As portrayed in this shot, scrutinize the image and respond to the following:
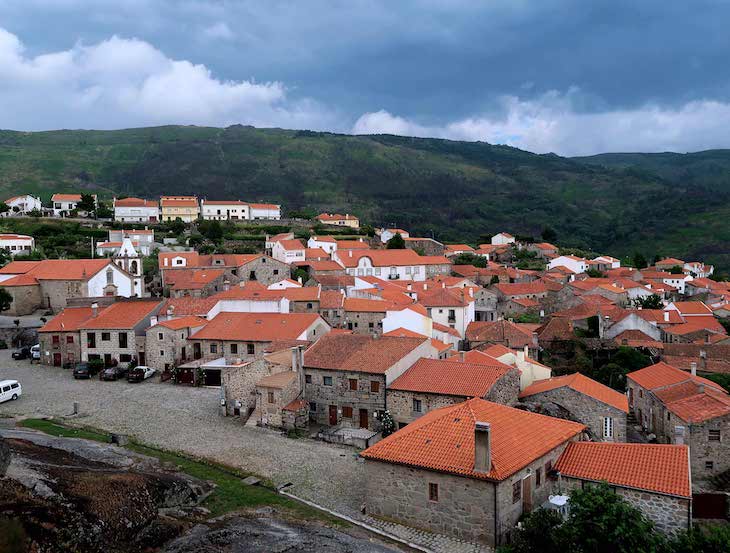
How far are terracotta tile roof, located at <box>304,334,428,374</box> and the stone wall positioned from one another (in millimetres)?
328

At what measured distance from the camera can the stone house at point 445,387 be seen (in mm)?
25391

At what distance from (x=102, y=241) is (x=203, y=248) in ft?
45.1

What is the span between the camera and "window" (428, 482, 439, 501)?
17344 mm

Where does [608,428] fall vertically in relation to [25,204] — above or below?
below

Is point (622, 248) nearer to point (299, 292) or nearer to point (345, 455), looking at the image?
point (299, 292)

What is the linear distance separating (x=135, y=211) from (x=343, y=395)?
79601 millimetres

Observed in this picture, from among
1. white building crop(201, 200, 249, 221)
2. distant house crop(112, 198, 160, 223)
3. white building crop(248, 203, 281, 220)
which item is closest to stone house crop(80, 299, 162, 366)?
distant house crop(112, 198, 160, 223)

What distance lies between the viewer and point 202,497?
59.8ft

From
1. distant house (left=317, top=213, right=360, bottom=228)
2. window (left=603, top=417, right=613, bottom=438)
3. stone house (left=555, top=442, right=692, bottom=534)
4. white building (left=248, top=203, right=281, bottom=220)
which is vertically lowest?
window (left=603, top=417, right=613, bottom=438)

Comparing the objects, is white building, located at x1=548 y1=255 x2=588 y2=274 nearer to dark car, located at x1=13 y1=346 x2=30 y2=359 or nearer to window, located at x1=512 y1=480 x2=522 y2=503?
dark car, located at x1=13 y1=346 x2=30 y2=359

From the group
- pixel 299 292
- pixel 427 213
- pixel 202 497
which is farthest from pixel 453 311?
pixel 427 213

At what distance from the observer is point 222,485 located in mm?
19766

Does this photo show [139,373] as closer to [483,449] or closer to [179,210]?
[483,449]

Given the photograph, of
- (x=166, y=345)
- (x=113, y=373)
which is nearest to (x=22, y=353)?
(x=113, y=373)
